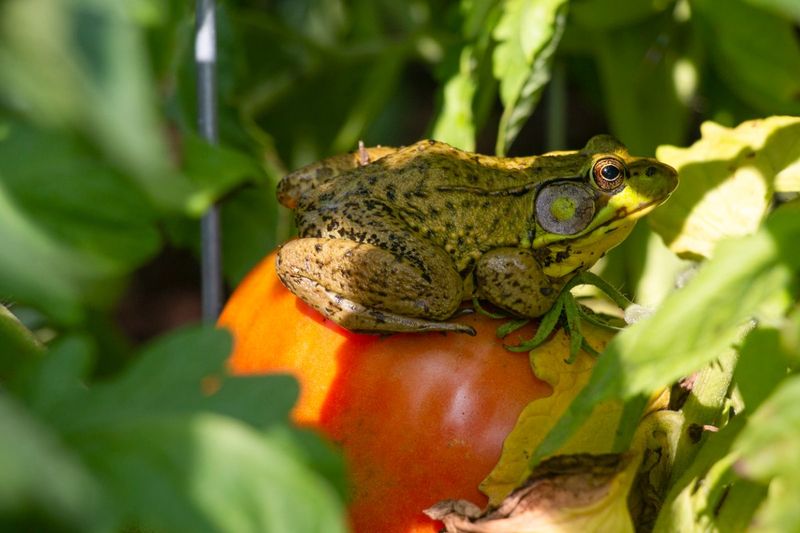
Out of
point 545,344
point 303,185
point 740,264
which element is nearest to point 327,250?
point 303,185

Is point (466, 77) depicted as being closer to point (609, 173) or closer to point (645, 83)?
point (609, 173)

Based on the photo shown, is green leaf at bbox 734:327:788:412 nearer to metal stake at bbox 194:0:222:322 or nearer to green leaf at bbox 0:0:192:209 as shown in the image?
green leaf at bbox 0:0:192:209

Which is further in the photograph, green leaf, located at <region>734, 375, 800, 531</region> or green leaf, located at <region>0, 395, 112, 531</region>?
green leaf, located at <region>734, 375, 800, 531</region>

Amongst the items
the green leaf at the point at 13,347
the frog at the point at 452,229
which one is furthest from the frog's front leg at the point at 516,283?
the green leaf at the point at 13,347

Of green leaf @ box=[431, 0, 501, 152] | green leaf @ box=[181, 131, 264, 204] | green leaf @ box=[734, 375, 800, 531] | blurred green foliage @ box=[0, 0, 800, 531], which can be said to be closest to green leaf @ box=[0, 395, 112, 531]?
blurred green foliage @ box=[0, 0, 800, 531]

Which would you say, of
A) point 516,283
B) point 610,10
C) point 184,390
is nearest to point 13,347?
point 184,390

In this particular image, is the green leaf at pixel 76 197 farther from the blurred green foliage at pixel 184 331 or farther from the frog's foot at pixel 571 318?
the frog's foot at pixel 571 318
